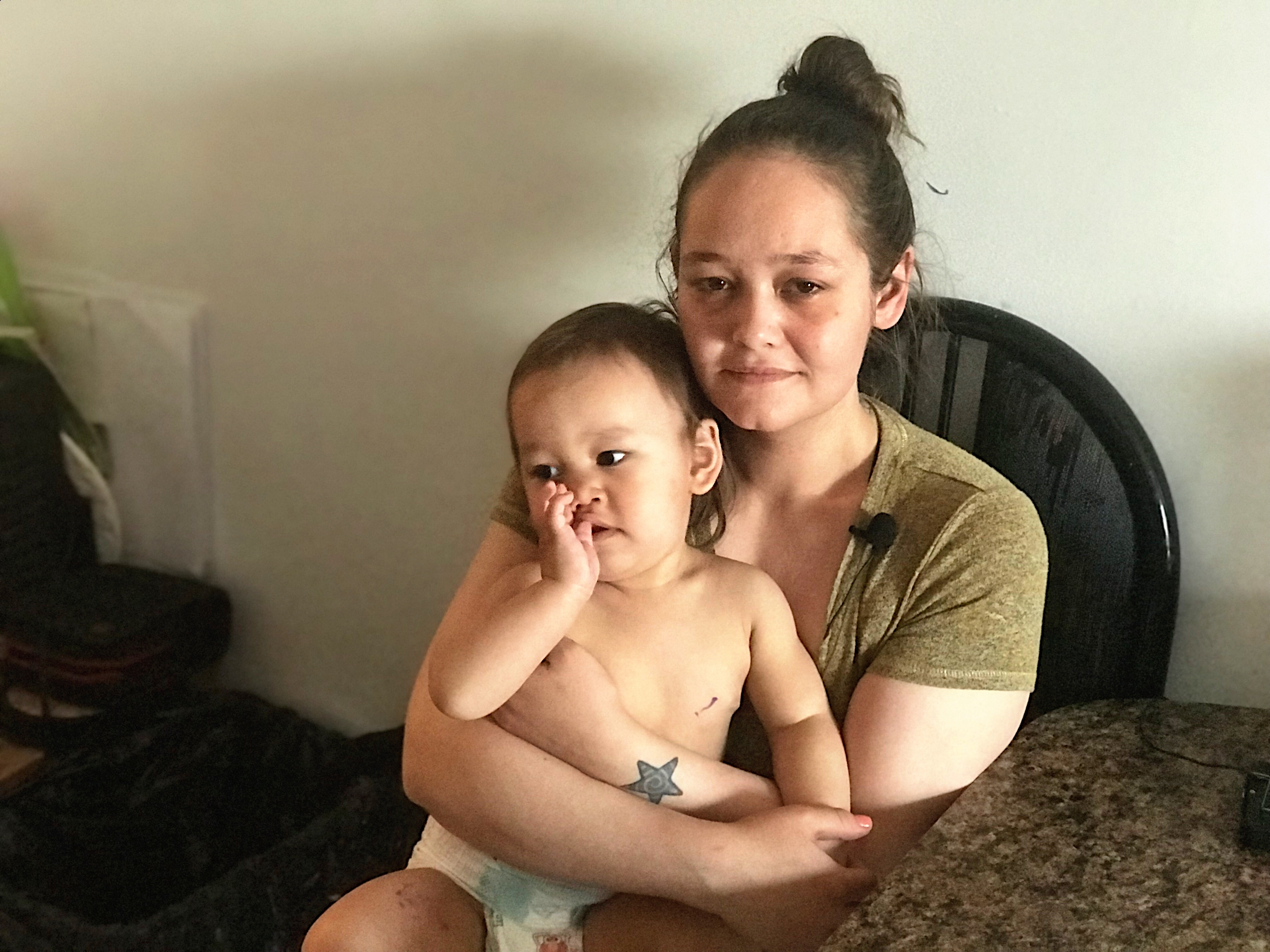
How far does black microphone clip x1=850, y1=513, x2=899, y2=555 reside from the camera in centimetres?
114

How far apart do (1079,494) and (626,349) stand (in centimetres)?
55

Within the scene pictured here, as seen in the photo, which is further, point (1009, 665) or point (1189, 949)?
point (1009, 665)

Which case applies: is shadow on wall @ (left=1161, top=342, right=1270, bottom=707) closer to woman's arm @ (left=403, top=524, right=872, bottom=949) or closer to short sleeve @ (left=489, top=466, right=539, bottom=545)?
woman's arm @ (left=403, top=524, right=872, bottom=949)

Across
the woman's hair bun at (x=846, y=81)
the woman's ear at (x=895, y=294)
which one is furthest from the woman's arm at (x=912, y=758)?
the woman's hair bun at (x=846, y=81)

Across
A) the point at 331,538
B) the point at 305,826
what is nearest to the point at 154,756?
the point at 305,826

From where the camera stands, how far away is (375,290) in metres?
1.80

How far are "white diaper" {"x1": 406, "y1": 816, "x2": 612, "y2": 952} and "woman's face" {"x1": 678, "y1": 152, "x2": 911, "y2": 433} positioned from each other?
49cm

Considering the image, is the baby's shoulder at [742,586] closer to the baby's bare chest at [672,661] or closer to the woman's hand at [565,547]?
the baby's bare chest at [672,661]

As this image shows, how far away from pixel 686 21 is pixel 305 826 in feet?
4.29

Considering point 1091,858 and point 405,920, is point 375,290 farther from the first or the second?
point 1091,858

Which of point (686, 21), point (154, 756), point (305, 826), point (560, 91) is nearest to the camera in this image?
point (686, 21)

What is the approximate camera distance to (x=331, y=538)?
200 cm

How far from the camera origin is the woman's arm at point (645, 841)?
1019 mm

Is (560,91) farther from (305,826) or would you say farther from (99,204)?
(305,826)
